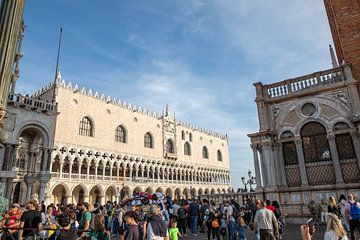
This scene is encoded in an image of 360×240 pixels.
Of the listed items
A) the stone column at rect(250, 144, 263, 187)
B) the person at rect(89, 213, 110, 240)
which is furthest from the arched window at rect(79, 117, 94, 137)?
the person at rect(89, 213, 110, 240)

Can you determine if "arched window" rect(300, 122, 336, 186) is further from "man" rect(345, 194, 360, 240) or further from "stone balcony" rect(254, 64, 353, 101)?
"man" rect(345, 194, 360, 240)

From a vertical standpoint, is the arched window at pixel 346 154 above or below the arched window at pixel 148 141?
below

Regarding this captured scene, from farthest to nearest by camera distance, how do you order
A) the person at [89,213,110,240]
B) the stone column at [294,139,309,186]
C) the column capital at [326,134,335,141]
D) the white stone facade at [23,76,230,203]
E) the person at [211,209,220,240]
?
1. the white stone facade at [23,76,230,203]
2. the stone column at [294,139,309,186]
3. the column capital at [326,134,335,141]
4. the person at [211,209,220,240]
5. the person at [89,213,110,240]

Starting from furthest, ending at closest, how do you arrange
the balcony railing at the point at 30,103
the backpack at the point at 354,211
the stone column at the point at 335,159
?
the balcony railing at the point at 30,103 < the stone column at the point at 335,159 < the backpack at the point at 354,211

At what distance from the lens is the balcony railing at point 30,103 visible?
17.3 metres

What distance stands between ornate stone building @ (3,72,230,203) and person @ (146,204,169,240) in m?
15.9

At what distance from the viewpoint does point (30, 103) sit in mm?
18703

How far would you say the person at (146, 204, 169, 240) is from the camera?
402cm

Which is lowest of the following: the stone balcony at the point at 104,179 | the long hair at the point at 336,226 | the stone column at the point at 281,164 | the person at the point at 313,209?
the person at the point at 313,209

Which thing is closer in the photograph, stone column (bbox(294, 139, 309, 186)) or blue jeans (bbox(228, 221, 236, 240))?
blue jeans (bbox(228, 221, 236, 240))

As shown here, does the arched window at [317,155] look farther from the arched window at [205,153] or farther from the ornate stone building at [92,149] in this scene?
the arched window at [205,153]

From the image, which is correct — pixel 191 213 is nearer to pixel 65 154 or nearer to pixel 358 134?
pixel 358 134

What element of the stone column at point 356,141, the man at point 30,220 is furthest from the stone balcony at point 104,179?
the stone column at point 356,141

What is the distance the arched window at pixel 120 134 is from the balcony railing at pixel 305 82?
2369 cm
